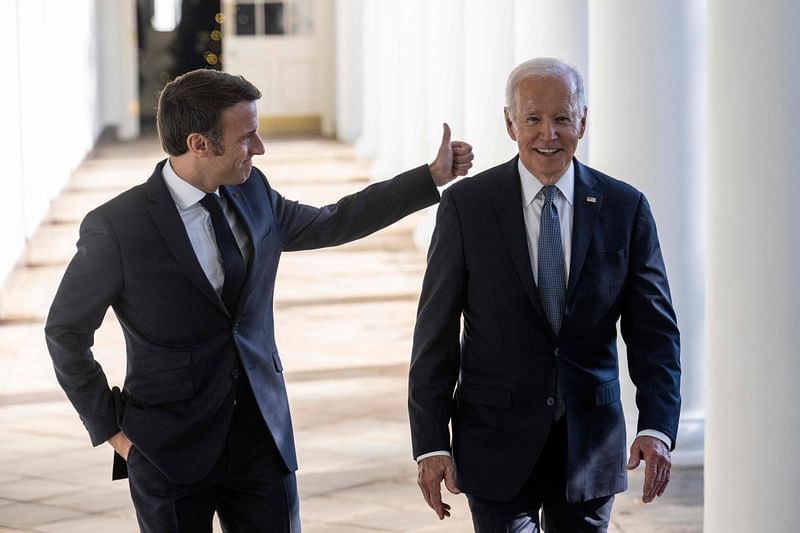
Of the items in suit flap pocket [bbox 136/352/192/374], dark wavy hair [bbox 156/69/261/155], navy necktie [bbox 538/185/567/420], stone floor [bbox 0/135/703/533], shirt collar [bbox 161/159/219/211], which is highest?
dark wavy hair [bbox 156/69/261/155]

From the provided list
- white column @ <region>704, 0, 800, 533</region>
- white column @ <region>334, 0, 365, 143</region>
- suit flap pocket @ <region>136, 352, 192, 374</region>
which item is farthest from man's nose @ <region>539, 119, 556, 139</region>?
white column @ <region>334, 0, 365, 143</region>

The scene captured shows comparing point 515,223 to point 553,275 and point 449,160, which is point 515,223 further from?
point 449,160

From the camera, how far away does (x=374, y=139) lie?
51.5 ft

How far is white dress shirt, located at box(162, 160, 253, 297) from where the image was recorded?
2799 millimetres

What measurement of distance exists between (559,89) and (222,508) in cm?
111

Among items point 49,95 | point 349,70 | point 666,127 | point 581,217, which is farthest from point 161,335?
point 349,70

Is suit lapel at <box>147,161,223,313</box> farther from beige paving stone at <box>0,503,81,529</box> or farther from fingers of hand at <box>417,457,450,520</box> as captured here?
beige paving stone at <box>0,503,81,529</box>

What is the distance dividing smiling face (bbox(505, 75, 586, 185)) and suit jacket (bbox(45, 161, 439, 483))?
603mm

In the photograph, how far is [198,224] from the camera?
9.23 ft

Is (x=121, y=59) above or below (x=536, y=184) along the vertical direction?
below

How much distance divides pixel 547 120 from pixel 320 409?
157 inches

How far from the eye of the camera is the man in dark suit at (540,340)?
2707mm

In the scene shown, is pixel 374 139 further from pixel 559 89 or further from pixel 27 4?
pixel 559 89

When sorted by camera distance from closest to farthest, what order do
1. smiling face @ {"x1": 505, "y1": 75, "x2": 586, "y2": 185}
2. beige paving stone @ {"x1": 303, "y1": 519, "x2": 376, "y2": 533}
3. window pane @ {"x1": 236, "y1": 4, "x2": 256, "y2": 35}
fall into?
smiling face @ {"x1": 505, "y1": 75, "x2": 586, "y2": 185}
beige paving stone @ {"x1": 303, "y1": 519, "x2": 376, "y2": 533}
window pane @ {"x1": 236, "y1": 4, "x2": 256, "y2": 35}
